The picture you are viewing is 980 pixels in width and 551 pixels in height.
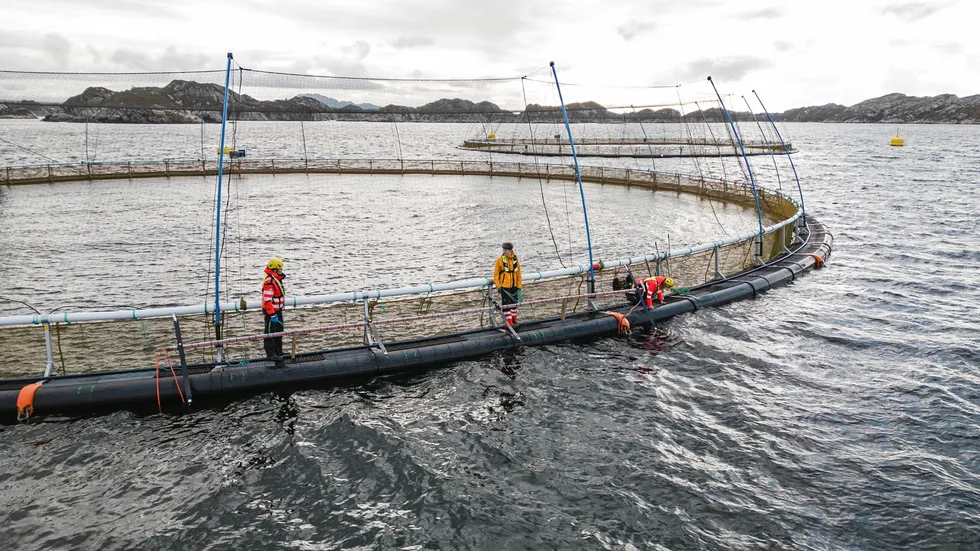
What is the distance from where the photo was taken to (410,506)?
35.6 feet

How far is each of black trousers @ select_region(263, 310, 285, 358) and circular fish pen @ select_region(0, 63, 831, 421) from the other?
1.16 ft

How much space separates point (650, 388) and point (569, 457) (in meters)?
4.15

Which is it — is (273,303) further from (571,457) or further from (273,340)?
(571,457)

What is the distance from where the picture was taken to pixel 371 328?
1606 cm

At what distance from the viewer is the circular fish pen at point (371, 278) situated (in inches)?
566

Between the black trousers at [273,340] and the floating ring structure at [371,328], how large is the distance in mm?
268

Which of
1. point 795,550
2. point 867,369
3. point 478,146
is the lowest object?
point 795,550

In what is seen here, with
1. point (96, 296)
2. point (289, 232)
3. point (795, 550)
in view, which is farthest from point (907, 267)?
point (96, 296)

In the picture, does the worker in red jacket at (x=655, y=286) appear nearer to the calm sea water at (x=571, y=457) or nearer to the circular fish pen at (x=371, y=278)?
the circular fish pen at (x=371, y=278)

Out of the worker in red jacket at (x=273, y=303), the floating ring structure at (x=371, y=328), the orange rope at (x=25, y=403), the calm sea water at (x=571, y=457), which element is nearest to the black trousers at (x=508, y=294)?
the floating ring structure at (x=371, y=328)

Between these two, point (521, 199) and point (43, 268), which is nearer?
point (43, 268)

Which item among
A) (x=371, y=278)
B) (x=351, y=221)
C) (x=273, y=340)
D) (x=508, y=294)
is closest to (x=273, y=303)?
(x=273, y=340)

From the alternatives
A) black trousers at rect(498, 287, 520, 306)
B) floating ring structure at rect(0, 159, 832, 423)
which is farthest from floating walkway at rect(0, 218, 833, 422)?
black trousers at rect(498, 287, 520, 306)

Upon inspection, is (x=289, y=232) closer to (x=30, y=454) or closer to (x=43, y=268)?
(x=43, y=268)
